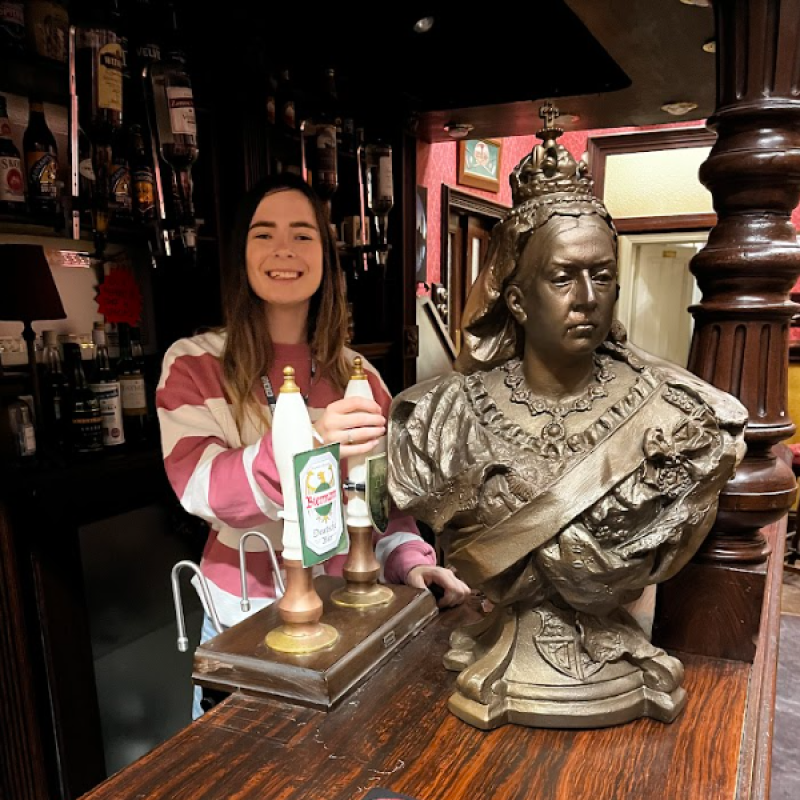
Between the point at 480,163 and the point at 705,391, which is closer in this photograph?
the point at 705,391

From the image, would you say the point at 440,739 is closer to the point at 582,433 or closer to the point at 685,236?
the point at 582,433

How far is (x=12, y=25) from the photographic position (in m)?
1.40

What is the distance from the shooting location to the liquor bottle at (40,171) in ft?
4.90

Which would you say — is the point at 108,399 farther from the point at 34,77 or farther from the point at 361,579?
the point at 361,579

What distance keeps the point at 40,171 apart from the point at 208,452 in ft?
2.82

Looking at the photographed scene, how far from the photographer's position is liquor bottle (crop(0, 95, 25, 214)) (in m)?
1.43

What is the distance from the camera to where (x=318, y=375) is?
4.10ft

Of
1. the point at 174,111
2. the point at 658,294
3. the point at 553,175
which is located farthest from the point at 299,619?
the point at 658,294

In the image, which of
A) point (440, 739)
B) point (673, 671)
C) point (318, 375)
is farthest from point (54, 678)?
point (673, 671)

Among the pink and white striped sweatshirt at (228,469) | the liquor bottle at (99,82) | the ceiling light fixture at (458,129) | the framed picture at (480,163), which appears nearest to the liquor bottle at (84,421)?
the liquor bottle at (99,82)

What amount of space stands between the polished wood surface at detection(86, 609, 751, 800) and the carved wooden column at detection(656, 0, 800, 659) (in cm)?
11

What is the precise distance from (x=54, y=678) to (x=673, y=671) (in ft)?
4.19

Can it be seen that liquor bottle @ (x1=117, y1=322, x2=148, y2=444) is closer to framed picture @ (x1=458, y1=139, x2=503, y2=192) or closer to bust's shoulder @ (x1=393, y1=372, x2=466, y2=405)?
bust's shoulder @ (x1=393, y1=372, x2=466, y2=405)

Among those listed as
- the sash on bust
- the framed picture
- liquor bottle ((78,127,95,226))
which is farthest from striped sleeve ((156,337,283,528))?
the framed picture
